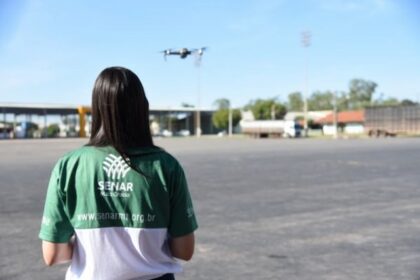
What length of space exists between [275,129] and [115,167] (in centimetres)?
7419

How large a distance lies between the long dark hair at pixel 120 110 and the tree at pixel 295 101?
150 metres

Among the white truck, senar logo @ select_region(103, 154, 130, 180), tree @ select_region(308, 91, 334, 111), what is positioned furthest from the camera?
tree @ select_region(308, 91, 334, 111)

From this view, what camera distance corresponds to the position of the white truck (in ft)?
244

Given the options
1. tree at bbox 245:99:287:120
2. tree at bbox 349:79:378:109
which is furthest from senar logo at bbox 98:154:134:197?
tree at bbox 349:79:378:109

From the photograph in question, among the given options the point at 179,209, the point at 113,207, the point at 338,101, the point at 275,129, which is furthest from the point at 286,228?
the point at 338,101

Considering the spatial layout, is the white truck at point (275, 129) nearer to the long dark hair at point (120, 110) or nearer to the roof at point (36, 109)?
the roof at point (36, 109)

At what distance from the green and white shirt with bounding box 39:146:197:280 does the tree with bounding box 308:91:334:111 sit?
147 m

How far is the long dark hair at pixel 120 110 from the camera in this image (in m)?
1.93

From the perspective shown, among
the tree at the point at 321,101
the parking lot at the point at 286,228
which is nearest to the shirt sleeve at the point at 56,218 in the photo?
the parking lot at the point at 286,228

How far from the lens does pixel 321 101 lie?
147m

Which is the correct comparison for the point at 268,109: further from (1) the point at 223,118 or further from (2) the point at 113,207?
(2) the point at 113,207

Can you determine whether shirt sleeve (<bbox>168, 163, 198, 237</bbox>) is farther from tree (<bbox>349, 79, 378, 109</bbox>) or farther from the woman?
tree (<bbox>349, 79, 378, 109</bbox>)

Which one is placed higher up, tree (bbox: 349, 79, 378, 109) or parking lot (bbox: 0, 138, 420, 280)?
tree (bbox: 349, 79, 378, 109)

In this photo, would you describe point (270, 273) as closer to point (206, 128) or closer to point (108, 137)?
point (108, 137)
